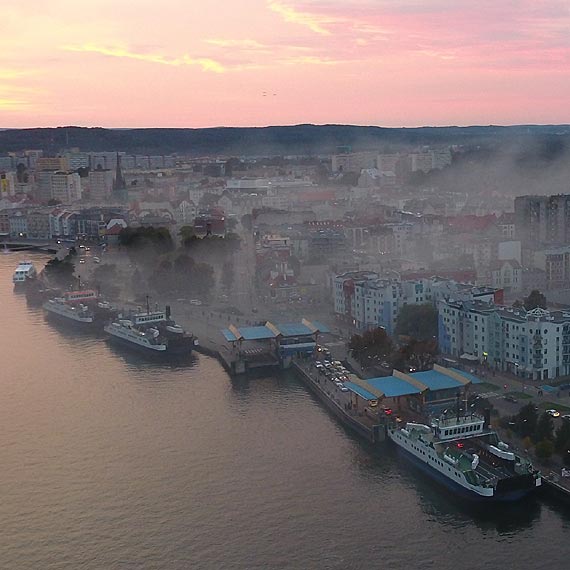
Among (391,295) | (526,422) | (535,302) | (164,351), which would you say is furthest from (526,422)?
(164,351)

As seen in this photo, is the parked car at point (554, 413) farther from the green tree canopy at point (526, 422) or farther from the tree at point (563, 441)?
the tree at point (563, 441)

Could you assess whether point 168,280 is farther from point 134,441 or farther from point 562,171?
point 562,171

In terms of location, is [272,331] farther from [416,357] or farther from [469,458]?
[469,458]

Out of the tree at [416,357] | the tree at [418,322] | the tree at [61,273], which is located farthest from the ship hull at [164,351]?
the tree at [61,273]

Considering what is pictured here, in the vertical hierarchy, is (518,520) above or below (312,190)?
below

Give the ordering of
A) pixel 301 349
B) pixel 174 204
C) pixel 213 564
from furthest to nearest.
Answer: pixel 174 204 < pixel 301 349 < pixel 213 564

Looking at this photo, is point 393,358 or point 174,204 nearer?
point 393,358

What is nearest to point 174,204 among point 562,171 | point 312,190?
point 312,190

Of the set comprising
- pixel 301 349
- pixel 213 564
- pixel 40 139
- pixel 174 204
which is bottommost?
pixel 213 564

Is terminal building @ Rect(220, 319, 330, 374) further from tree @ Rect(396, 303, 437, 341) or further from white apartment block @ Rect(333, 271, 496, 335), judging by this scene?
tree @ Rect(396, 303, 437, 341)
